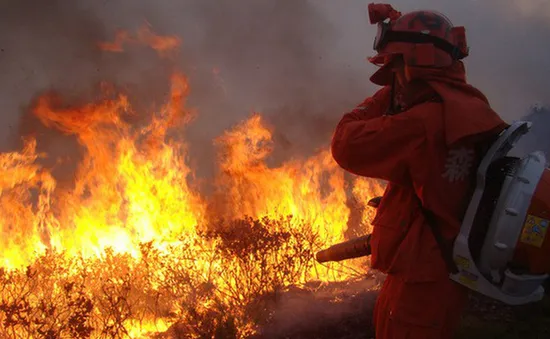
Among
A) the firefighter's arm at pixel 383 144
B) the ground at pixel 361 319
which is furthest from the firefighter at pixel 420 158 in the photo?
the ground at pixel 361 319

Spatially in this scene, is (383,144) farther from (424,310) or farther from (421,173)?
(424,310)

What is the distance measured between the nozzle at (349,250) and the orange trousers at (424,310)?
32cm

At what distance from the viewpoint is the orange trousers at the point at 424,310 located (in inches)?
84.4

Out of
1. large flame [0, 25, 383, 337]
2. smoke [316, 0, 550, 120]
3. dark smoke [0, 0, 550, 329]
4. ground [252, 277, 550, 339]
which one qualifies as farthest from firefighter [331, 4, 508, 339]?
smoke [316, 0, 550, 120]

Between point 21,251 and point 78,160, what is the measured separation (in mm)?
1855

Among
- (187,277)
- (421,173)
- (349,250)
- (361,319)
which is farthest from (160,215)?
(421,173)

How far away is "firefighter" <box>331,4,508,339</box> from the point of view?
2.04 meters

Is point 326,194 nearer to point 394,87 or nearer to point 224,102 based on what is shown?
point 224,102

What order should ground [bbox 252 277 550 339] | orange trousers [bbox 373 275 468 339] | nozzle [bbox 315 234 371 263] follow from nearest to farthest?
orange trousers [bbox 373 275 468 339] → nozzle [bbox 315 234 371 263] → ground [bbox 252 277 550 339]

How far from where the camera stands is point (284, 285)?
19.3ft

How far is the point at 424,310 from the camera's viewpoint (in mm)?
2154

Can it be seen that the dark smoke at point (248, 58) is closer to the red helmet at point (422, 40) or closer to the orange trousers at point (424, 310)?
the orange trousers at point (424, 310)

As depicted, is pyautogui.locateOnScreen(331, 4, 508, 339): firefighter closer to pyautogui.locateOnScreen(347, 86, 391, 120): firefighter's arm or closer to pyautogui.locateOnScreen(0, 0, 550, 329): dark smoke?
pyautogui.locateOnScreen(347, 86, 391, 120): firefighter's arm

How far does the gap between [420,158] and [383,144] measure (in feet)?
0.56
